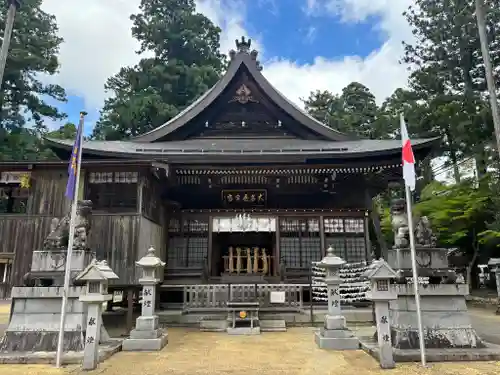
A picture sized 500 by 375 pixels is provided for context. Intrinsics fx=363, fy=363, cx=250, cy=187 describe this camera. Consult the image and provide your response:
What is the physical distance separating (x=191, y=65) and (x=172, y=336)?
3053cm

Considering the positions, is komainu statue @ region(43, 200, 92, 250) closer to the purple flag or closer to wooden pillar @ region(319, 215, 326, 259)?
the purple flag

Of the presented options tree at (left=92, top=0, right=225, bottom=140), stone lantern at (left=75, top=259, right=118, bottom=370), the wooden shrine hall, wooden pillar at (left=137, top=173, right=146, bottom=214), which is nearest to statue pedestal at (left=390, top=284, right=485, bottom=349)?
stone lantern at (left=75, top=259, right=118, bottom=370)

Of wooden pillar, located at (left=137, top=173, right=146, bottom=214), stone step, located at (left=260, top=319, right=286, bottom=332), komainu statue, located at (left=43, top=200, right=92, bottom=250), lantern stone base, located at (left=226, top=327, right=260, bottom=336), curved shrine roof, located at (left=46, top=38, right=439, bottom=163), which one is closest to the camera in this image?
komainu statue, located at (left=43, top=200, right=92, bottom=250)

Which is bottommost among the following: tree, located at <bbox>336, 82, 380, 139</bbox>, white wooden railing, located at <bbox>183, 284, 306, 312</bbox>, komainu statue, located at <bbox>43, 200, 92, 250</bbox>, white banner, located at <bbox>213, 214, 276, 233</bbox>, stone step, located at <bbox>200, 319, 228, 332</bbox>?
stone step, located at <bbox>200, 319, 228, 332</bbox>

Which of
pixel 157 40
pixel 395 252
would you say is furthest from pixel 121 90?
pixel 395 252

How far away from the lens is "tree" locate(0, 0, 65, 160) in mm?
26812

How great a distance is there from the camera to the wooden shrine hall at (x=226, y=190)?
12195 mm

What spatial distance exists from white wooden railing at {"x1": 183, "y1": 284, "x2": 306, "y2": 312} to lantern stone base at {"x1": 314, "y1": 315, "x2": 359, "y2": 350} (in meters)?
3.23

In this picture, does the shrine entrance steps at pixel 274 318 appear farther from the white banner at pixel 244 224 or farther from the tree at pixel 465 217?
the tree at pixel 465 217

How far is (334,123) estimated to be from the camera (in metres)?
34.2

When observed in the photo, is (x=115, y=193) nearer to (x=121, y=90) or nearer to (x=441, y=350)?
(x=441, y=350)

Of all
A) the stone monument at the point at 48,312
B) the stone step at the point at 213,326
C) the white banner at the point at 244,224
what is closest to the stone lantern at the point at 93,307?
the stone monument at the point at 48,312

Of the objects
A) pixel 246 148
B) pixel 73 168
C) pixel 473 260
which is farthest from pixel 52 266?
pixel 473 260

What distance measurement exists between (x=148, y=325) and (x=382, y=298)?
4915 mm
